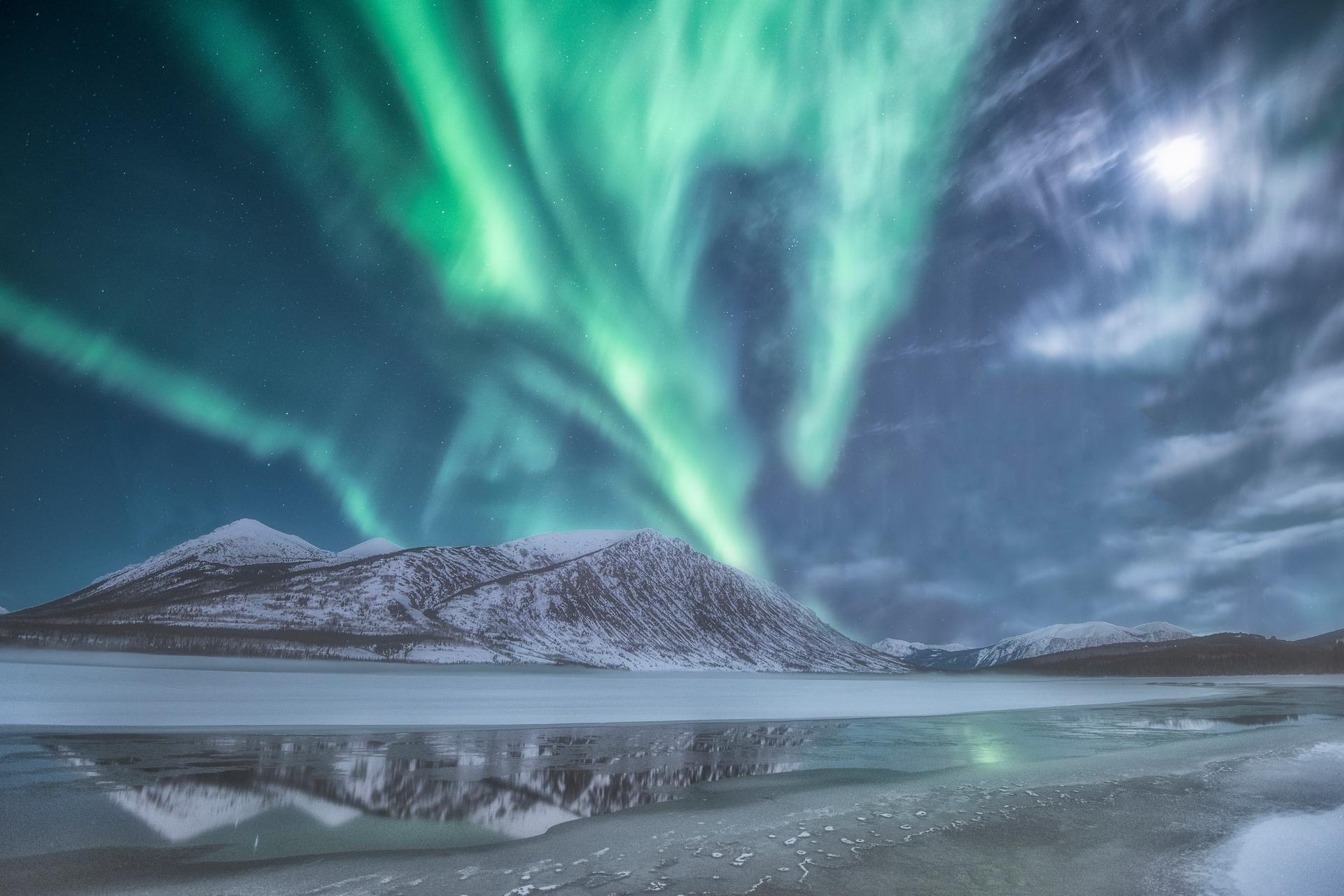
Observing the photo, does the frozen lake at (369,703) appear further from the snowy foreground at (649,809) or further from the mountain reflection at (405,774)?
the mountain reflection at (405,774)

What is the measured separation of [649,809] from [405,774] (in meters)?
7.58

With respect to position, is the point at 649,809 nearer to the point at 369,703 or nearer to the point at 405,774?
the point at 405,774

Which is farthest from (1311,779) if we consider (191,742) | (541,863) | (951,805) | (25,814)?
(191,742)

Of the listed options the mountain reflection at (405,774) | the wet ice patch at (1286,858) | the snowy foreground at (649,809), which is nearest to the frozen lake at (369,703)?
the snowy foreground at (649,809)

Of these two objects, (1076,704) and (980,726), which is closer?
(980,726)

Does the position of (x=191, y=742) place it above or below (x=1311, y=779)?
above

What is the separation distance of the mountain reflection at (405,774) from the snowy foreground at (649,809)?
12 centimetres

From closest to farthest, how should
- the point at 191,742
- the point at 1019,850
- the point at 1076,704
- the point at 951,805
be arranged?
1. the point at 1019,850
2. the point at 951,805
3. the point at 191,742
4. the point at 1076,704

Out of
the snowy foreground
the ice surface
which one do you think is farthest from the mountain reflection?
the ice surface

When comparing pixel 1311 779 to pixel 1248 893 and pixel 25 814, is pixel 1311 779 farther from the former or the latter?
pixel 25 814

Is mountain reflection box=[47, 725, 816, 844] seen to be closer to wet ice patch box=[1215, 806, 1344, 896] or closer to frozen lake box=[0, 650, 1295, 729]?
frozen lake box=[0, 650, 1295, 729]

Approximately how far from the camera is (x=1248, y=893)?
32.0 ft

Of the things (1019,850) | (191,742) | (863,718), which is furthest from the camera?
(863,718)

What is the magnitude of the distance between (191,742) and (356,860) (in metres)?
17.9
